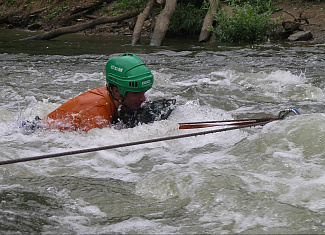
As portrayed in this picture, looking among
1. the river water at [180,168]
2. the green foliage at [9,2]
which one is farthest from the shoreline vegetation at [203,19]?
the river water at [180,168]

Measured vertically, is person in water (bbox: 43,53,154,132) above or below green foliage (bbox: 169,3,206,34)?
above

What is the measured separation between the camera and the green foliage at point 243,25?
12.6 m

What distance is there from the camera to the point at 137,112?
4688 millimetres

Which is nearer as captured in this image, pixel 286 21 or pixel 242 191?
pixel 242 191

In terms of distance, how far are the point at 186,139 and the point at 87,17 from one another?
584 inches

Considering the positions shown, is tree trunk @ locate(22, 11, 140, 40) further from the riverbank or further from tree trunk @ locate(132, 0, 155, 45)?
the riverbank

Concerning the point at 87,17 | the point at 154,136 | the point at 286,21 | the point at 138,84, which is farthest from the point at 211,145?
the point at 87,17

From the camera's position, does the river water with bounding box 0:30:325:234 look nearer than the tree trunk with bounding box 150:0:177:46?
Yes

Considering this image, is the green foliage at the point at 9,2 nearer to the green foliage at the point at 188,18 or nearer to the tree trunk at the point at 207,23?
the green foliage at the point at 188,18

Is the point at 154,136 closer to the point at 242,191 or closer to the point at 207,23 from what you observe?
the point at 242,191

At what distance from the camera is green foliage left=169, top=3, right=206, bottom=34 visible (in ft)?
48.1

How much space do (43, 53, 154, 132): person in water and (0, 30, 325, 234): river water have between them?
158 mm

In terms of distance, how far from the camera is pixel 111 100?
180 inches

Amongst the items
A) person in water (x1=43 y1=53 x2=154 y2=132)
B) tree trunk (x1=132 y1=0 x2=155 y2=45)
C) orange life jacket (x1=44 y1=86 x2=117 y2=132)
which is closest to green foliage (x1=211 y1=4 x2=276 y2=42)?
tree trunk (x1=132 y1=0 x2=155 y2=45)
